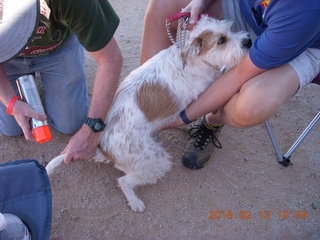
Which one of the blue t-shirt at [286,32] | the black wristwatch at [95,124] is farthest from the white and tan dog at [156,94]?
the blue t-shirt at [286,32]

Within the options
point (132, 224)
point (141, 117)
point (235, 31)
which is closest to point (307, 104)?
point (235, 31)

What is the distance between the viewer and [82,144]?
217 cm

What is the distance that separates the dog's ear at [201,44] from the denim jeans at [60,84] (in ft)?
3.62

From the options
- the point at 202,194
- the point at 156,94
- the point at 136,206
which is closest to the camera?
the point at 156,94

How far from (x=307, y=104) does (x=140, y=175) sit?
2.10 m

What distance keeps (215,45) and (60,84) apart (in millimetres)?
1461

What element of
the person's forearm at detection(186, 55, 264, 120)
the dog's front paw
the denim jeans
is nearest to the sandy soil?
the dog's front paw

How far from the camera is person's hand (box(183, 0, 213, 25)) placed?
2.32 metres

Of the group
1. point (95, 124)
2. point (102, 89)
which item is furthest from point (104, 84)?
point (95, 124)

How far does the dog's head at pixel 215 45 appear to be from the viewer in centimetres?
219

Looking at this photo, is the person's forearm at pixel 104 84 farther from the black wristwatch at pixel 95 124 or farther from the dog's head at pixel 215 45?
the dog's head at pixel 215 45

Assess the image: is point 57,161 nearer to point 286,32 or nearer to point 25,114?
point 25,114

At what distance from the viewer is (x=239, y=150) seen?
112 inches

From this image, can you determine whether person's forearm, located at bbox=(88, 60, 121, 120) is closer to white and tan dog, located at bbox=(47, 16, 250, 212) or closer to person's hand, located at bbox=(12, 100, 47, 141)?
white and tan dog, located at bbox=(47, 16, 250, 212)
